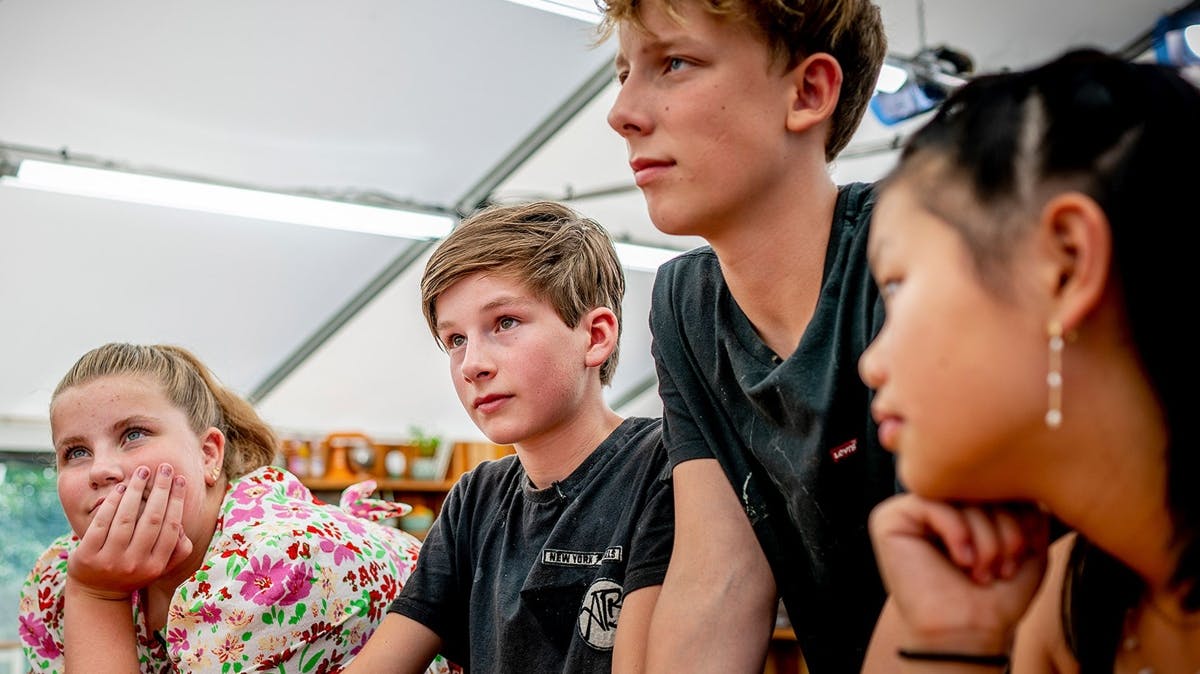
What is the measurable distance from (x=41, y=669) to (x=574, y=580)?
94 centimetres

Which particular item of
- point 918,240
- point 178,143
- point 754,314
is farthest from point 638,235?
point 918,240

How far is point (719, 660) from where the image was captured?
1.16 meters

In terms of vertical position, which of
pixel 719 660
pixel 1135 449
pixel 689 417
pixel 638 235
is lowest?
pixel 719 660

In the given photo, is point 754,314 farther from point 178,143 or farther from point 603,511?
point 178,143

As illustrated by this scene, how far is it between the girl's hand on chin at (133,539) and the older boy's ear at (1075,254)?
1.33 metres

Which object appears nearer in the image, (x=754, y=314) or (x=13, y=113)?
(x=754, y=314)

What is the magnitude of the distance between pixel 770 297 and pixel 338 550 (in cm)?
78

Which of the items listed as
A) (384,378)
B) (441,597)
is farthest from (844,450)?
(384,378)

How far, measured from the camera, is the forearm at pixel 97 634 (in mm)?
1654

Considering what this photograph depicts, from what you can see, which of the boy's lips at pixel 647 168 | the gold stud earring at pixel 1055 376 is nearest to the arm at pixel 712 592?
the boy's lips at pixel 647 168

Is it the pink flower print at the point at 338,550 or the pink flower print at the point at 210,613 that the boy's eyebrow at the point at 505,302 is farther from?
the pink flower print at the point at 210,613

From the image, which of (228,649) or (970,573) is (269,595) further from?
(970,573)

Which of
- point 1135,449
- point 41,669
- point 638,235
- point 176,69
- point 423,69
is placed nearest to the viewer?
point 1135,449

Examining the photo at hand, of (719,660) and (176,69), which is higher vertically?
(176,69)
